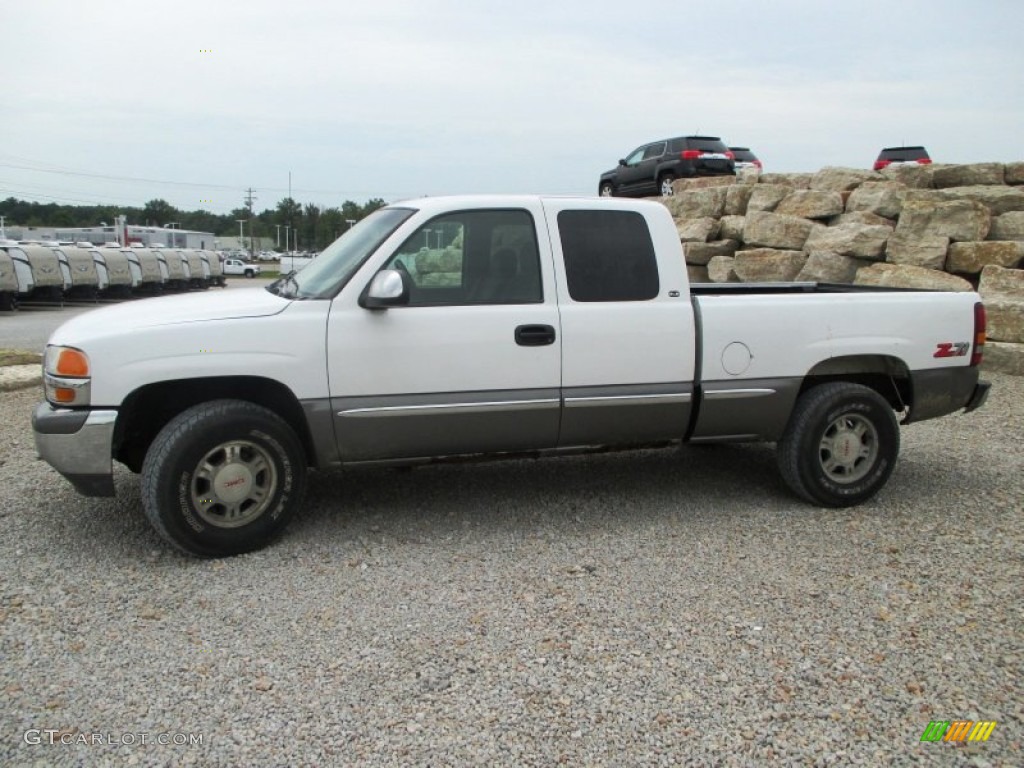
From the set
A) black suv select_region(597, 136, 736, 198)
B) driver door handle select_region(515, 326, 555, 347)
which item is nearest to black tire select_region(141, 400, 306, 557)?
driver door handle select_region(515, 326, 555, 347)

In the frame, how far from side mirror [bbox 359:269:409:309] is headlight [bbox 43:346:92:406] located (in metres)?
1.38

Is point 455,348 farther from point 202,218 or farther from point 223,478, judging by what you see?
point 202,218

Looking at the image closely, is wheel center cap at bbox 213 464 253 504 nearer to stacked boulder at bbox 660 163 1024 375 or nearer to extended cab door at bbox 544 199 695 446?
extended cab door at bbox 544 199 695 446

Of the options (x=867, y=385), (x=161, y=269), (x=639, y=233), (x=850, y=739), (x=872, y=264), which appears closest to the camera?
(x=850, y=739)

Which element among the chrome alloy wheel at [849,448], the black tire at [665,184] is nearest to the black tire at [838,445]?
the chrome alloy wheel at [849,448]

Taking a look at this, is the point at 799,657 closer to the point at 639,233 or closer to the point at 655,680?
the point at 655,680

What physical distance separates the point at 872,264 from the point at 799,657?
10.0 meters

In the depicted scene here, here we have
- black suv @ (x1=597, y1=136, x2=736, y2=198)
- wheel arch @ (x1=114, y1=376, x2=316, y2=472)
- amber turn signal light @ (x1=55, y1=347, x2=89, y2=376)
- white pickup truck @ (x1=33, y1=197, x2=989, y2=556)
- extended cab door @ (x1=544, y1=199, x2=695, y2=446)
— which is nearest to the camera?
amber turn signal light @ (x1=55, y1=347, x2=89, y2=376)

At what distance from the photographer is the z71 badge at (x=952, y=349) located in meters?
5.39

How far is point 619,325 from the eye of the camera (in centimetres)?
482

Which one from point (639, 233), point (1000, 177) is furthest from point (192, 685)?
point (1000, 177)

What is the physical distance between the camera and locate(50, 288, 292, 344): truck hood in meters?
4.26

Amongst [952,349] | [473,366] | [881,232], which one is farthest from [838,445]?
[881,232]

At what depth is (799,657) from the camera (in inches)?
136
